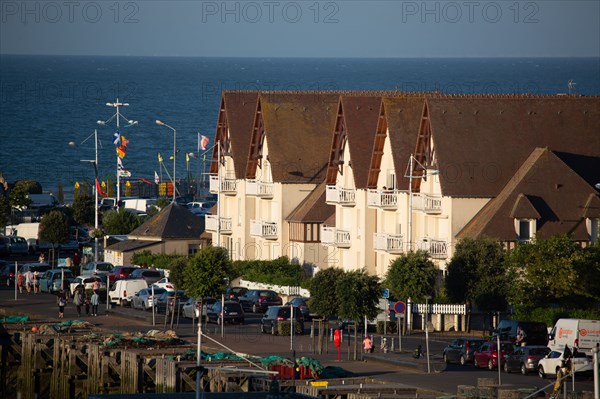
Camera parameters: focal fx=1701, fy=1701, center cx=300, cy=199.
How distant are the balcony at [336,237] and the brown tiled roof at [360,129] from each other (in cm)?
261

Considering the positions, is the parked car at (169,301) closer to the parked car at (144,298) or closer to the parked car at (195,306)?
the parked car at (195,306)

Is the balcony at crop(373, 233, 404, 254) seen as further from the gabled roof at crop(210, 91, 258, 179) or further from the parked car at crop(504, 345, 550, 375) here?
the parked car at crop(504, 345, 550, 375)

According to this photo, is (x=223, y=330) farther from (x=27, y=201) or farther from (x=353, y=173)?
(x=27, y=201)

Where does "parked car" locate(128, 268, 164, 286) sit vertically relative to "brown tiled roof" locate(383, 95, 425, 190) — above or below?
below

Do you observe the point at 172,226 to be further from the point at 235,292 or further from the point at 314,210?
the point at 235,292

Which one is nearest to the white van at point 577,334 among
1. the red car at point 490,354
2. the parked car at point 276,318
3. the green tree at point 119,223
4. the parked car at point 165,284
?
the red car at point 490,354

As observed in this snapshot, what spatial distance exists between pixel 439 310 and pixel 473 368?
1519cm

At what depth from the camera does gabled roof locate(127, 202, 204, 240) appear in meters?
98.4

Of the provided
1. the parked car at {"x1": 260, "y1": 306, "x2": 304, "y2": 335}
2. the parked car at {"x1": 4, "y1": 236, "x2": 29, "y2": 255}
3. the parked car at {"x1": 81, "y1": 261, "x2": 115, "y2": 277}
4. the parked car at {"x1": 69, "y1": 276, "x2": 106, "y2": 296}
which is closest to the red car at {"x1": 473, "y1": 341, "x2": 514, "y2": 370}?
the parked car at {"x1": 260, "y1": 306, "x2": 304, "y2": 335}

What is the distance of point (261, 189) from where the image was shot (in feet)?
307

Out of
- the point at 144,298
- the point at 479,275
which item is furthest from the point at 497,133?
the point at 144,298

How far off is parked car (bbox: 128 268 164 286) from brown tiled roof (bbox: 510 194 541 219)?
20.0 meters

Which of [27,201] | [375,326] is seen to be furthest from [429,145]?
[27,201]

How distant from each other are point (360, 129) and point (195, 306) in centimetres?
1716
